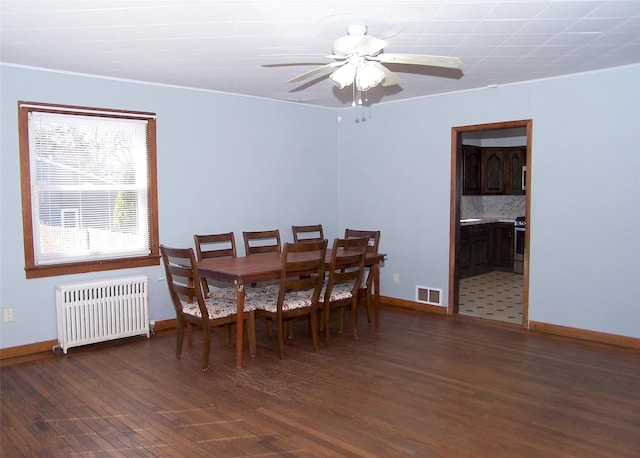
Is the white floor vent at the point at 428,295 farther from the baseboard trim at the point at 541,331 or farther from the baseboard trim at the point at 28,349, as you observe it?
the baseboard trim at the point at 28,349

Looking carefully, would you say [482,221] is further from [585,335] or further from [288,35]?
[288,35]

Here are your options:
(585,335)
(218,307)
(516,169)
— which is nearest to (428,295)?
(585,335)

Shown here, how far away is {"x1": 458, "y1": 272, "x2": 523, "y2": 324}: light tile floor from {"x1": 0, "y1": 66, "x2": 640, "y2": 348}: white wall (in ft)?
1.62

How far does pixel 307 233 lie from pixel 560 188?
2.86 m

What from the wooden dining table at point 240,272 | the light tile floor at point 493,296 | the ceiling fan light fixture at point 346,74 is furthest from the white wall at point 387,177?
the ceiling fan light fixture at point 346,74

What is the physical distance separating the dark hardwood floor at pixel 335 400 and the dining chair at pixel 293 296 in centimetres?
33

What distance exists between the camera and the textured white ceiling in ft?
9.43

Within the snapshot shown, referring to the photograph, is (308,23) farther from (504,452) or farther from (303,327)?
(303,327)

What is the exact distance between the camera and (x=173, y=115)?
16.6 feet

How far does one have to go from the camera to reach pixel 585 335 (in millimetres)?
4672

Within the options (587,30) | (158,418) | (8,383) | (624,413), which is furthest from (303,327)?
(587,30)

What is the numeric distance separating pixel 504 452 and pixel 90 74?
430cm

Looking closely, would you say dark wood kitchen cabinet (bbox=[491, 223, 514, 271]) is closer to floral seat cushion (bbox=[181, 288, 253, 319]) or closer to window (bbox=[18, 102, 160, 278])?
floral seat cushion (bbox=[181, 288, 253, 319])

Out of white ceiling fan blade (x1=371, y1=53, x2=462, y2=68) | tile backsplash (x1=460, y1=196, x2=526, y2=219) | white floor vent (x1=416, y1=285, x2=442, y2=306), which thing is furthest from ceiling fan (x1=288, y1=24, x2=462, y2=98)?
tile backsplash (x1=460, y1=196, x2=526, y2=219)
